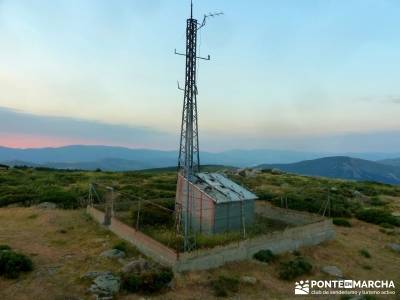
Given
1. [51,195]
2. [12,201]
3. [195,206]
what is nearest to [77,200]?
[51,195]

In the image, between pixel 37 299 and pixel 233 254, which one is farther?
pixel 233 254

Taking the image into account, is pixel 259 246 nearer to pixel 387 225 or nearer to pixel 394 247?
pixel 394 247

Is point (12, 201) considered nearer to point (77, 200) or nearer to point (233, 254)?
point (77, 200)

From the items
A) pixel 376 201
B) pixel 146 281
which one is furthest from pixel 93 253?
pixel 376 201

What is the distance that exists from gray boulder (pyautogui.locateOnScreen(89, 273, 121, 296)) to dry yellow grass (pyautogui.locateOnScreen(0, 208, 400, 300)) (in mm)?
368

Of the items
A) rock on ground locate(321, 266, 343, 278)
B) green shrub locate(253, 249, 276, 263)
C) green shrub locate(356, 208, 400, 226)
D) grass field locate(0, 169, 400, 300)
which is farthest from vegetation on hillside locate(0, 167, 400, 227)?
rock on ground locate(321, 266, 343, 278)

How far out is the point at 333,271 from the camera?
2009cm

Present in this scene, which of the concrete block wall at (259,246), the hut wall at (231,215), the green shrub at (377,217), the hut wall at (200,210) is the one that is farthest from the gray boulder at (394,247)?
the hut wall at (200,210)

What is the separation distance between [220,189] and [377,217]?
1695 centimetres

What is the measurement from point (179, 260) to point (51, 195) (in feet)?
64.4

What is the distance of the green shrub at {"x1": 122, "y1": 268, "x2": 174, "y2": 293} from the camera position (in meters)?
15.9

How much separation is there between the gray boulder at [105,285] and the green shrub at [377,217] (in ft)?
77.1

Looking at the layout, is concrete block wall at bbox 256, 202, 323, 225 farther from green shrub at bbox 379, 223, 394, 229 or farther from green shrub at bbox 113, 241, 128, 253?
green shrub at bbox 113, 241, 128, 253

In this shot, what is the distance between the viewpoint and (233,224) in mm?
22172
